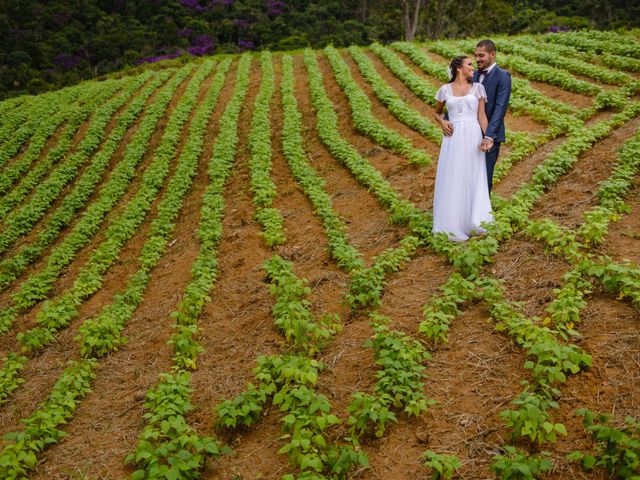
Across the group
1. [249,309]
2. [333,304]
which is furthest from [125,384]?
[333,304]

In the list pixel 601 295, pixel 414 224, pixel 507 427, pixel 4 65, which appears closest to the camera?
pixel 507 427

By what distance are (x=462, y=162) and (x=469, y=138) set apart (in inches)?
13.1

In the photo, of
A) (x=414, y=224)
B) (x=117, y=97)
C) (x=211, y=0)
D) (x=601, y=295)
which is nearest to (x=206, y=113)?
(x=117, y=97)

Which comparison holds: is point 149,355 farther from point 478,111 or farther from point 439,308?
point 478,111

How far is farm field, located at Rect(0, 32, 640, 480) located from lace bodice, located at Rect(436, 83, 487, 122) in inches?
59.6

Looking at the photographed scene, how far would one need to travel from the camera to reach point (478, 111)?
Result: 6.88 metres

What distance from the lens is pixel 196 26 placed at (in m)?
44.2

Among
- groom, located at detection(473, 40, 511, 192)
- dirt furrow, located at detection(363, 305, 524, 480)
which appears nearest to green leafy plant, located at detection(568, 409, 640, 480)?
dirt furrow, located at detection(363, 305, 524, 480)

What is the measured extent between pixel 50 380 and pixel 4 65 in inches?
1592

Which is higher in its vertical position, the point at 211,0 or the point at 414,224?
the point at 211,0

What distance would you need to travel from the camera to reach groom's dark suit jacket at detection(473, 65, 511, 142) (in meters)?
6.71

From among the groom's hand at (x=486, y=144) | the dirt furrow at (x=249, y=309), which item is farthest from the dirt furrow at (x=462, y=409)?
the groom's hand at (x=486, y=144)

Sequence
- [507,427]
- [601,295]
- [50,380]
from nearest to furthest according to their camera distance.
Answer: [507,427] → [601,295] → [50,380]

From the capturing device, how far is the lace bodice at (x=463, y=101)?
678cm
